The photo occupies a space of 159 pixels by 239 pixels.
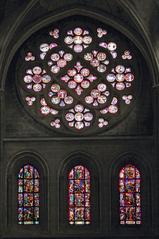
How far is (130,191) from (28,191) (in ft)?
13.9

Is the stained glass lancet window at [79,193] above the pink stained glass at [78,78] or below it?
below

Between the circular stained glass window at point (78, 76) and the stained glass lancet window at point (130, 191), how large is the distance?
2.10 meters

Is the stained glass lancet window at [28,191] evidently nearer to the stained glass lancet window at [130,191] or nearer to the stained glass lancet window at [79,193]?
the stained glass lancet window at [79,193]

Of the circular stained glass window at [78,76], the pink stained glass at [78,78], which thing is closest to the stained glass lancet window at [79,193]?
the circular stained glass window at [78,76]

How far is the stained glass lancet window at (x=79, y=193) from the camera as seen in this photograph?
35.8 metres

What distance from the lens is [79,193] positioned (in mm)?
35812

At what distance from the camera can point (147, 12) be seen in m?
33.5

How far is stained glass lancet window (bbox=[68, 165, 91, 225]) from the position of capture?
35750mm

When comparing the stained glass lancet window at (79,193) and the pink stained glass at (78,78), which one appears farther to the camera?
the pink stained glass at (78,78)

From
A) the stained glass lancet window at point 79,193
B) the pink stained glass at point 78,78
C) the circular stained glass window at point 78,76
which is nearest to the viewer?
the stained glass lancet window at point 79,193

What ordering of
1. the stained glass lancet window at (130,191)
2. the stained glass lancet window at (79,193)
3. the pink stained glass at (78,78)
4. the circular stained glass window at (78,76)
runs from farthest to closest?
the pink stained glass at (78,78) < the circular stained glass window at (78,76) < the stained glass lancet window at (79,193) < the stained glass lancet window at (130,191)

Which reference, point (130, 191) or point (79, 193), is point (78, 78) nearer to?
point (79, 193)

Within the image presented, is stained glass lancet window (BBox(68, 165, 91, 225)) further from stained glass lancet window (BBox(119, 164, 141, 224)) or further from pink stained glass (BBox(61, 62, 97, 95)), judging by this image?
pink stained glass (BBox(61, 62, 97, 95))

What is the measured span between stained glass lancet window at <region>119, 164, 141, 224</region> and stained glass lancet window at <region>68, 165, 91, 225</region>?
1.41m
